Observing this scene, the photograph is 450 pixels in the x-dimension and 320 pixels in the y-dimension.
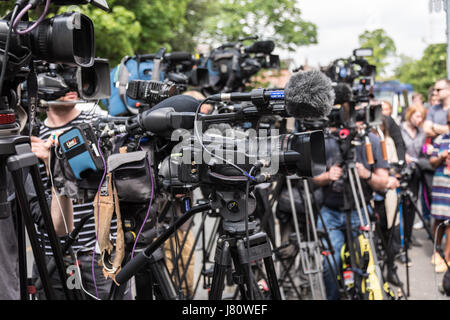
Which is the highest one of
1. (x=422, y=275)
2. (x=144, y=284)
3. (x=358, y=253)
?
(x=144, y=284)

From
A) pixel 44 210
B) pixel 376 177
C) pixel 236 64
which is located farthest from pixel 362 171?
pixel 44 210

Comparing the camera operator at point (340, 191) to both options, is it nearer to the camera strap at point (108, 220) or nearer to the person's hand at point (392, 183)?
the person's hand at point (392, 183)

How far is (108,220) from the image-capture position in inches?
81.5

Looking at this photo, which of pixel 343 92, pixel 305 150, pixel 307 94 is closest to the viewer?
pixel 307 94

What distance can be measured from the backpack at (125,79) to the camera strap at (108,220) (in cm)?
141

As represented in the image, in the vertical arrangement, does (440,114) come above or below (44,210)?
above

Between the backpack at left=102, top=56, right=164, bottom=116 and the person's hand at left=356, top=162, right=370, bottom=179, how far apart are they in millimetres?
1829

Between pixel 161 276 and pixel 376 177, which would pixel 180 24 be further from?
pixel 161 276

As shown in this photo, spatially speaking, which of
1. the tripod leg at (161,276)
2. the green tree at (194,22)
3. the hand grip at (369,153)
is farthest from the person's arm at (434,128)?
the green tree at (194,22)

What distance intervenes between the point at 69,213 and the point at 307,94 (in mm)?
1587
